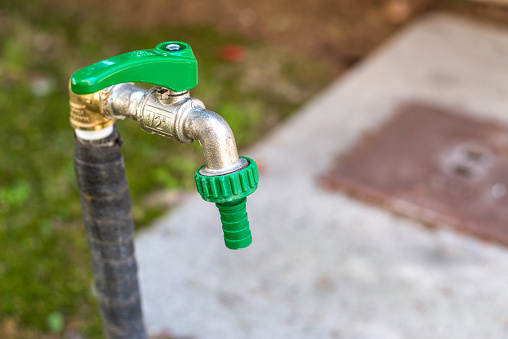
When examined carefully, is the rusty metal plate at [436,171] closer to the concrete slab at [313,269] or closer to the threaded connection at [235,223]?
the concrete slab at [313,269]

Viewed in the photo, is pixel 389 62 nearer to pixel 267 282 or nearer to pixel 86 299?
pixel 267 282

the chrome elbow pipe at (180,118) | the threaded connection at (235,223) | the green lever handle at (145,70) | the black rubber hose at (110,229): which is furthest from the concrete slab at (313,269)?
the green lever handle at (145,70)

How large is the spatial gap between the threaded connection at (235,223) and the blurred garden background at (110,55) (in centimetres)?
107

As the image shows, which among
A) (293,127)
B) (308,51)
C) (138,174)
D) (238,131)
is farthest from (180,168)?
(308,51)

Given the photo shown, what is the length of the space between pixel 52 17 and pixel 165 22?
76 cm

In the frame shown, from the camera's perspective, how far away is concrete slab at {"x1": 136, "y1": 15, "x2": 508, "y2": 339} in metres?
2.25

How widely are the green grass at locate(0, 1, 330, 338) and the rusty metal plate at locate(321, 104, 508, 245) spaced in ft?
1.95

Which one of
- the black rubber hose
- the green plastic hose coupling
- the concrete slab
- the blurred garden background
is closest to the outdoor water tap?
the green plastic hose coupling

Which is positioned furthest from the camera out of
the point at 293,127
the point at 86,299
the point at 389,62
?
the point at 389,62

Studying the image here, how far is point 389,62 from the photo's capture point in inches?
149

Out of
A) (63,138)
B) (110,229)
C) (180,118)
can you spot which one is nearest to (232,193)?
(180,118)

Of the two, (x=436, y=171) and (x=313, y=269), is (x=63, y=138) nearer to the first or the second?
(x=313, y=269)

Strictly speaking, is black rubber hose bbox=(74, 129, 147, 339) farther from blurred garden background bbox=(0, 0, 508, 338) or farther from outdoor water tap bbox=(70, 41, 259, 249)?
blurred garden background bbox=(0, 0, 508, 338)

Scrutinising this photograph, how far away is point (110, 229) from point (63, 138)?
176cm
